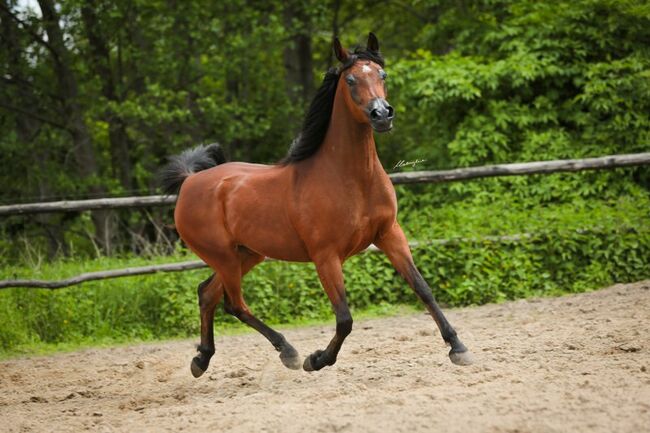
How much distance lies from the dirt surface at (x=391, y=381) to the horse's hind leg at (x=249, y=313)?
7.2 inches

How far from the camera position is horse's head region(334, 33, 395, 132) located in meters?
4.36

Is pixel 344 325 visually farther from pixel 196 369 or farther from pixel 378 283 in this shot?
pixel 378 283

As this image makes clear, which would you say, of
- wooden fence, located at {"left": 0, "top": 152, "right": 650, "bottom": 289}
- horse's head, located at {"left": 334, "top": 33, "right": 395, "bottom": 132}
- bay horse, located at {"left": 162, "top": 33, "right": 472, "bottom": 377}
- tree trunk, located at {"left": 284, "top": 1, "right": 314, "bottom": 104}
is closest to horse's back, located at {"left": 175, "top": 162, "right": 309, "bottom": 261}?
bay horse, located at {"left": 162, "top": 33, "right": 472, "bottom": 377}

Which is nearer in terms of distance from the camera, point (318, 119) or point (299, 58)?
point (318, 119)

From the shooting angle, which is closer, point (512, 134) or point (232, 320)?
point (232, 320)

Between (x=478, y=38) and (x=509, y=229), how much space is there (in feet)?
14.5

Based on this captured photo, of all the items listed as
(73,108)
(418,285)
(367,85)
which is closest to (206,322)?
(418,285)

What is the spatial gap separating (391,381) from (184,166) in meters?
2.51

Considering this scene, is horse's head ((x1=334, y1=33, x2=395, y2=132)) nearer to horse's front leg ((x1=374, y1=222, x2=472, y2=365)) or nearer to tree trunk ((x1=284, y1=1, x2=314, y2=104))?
horse's front leg ((x1=374, y1=222, x2=472, y2=365))

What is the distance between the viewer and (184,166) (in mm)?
6203

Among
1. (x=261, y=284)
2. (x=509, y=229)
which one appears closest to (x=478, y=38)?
(x=509, y=229)

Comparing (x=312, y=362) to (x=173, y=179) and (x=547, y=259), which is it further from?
(x=547, y=259)

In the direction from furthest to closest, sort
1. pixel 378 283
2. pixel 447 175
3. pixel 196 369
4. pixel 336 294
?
pixel 378 283, pixel 447 175, pixel 196 369, pixel 336 294

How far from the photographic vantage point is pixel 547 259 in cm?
832
